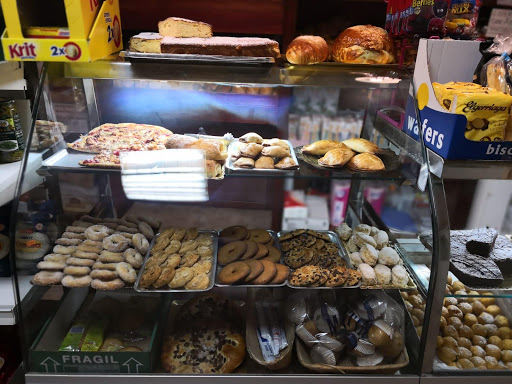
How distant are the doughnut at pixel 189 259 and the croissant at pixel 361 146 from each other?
868 millimetres

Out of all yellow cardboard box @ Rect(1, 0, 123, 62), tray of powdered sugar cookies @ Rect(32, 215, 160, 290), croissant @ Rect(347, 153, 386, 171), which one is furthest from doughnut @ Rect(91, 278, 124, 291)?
croissant @ Rect(347, 153, 386, 171)

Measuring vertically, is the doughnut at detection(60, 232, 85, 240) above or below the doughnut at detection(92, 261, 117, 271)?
above

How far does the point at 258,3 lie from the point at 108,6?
114cm

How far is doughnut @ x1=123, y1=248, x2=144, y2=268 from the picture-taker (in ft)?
5.77

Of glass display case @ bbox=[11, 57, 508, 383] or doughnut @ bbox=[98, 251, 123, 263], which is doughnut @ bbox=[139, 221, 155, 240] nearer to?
glass display case @ bbox=[11, 57, 508, 383]

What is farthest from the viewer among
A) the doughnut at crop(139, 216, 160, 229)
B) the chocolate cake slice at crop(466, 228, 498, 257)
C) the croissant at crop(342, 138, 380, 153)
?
the doughnut at crop(139, 216, 160, 229)

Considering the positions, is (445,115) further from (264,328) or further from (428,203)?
(264,328)

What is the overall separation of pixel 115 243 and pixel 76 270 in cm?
21

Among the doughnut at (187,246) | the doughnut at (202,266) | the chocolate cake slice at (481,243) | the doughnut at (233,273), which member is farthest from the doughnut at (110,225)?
the chocolate cake slice at (481,243)

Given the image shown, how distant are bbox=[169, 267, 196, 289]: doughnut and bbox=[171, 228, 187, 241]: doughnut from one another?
235mm

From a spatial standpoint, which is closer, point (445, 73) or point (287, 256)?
point (445, 73)

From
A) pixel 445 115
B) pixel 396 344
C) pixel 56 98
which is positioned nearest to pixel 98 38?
pixel 56 98

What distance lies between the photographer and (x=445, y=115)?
4.99 ft

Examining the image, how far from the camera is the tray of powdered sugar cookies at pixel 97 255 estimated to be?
167 centimetres
